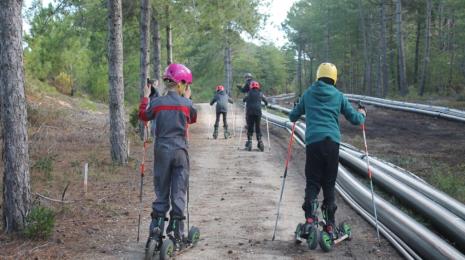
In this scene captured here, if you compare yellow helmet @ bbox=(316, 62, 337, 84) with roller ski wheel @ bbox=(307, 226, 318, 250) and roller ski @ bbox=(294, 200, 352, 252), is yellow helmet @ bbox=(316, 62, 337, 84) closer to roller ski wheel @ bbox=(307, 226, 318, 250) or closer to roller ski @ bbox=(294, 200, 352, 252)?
roller ski @ bbox=(294, 200, 352, 252)

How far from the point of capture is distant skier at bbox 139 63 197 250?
6.53 metres

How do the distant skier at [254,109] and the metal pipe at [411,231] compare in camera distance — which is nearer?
the metal pipe at [411,231]

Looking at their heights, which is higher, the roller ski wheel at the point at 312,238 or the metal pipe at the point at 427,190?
the metal pipe at the point at 427,190

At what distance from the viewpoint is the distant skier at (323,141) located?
6.91m

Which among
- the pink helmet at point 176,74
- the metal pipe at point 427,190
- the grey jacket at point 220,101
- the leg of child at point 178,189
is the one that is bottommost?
the metal pipe at point 427,190

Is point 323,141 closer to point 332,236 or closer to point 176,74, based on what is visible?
point 332,236

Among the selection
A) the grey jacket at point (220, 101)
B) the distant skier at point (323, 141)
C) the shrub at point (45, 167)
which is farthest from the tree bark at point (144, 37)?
the distant skier at point (323, 141)

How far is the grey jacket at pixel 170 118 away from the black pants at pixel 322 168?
5.59 feet

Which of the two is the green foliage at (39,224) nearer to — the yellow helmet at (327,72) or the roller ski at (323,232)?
the roller ski at (323,232)

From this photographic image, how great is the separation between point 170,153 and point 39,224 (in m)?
2.00

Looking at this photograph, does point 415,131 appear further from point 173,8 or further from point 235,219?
point 235,219

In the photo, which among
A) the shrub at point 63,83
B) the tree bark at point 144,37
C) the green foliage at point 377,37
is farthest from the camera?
the green foliage at point 377,37

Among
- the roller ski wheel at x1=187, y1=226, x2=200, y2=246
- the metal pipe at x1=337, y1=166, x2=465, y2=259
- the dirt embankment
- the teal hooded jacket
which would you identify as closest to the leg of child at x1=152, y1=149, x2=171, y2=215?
the roller ski wheel at x1=187, y1=226, x2=200, y2=246

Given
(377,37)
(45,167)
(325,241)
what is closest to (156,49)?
(45,167)
